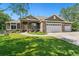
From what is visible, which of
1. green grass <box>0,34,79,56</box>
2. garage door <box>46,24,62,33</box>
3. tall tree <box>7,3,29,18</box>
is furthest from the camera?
garage door <box>46,24,62,33</box>

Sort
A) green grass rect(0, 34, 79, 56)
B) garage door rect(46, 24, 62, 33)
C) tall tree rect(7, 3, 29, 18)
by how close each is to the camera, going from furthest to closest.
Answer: garage door rect(46, 24, 62, 33)
tall tree rect(7, 3, 29, 18)
green grass rect(0, 34, 79, 56)

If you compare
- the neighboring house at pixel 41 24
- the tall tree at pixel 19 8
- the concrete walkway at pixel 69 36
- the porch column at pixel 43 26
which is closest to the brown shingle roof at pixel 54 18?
the neighboring house at pixel 41 24

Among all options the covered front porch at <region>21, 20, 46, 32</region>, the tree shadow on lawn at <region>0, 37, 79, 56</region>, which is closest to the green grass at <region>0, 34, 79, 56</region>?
the tree shadow on lawn at <region>0, 37, 79, 56</region>

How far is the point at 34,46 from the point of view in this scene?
4.61m

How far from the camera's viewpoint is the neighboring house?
4672 mm

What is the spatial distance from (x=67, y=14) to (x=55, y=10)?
0.22m

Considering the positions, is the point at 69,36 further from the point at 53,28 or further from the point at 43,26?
the point at 43,26

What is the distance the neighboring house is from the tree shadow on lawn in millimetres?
172

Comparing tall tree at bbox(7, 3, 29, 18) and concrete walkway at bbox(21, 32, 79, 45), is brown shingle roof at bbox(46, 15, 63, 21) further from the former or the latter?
tall tree at bbox(7, 3, 29, 18)

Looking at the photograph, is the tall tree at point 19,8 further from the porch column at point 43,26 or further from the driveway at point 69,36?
the driveway at point 69,36

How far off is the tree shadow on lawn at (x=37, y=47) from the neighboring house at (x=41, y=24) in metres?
0.17

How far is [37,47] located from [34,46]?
2.0 inches

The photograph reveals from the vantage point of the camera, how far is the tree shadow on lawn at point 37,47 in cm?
455

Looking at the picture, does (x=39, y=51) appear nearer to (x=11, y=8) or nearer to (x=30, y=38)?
(x=30, y=38)
